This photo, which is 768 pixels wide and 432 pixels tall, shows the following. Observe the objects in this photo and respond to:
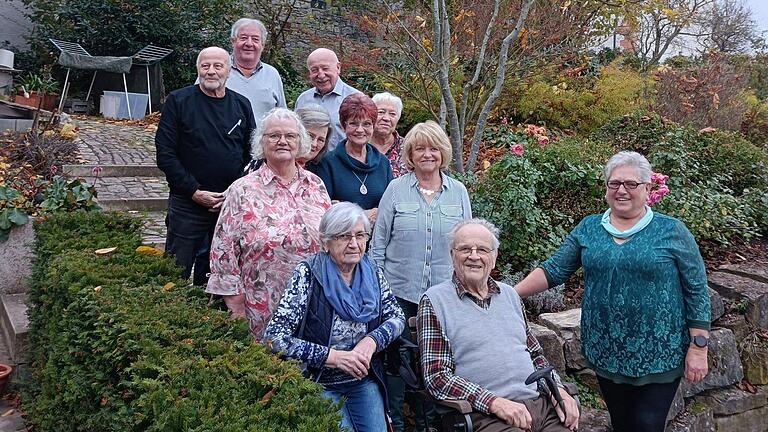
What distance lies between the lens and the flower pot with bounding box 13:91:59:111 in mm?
10774

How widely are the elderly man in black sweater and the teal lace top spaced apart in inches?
75.8

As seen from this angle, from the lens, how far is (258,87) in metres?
3.97

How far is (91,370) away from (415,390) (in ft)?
4.26

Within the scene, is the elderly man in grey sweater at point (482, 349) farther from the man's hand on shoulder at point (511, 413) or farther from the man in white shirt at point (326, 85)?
the man in white shirt at point (326, 85)

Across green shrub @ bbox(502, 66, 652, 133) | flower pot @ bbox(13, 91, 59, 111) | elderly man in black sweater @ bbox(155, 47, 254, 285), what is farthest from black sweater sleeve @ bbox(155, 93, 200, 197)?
flower pot @ bbox(13, 91, 59, 111)

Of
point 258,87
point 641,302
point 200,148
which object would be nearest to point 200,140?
point 200,148

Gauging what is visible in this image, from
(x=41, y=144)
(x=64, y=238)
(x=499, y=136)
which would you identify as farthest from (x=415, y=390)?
(x=499, y=136)

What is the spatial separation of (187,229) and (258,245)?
0.87 meters

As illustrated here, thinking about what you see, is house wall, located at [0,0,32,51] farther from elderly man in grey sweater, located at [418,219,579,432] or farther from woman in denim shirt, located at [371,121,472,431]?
elderly man in grey sweater, located at [418,219,579,432]

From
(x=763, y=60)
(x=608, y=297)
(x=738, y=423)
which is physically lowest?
(x=738, y=423)

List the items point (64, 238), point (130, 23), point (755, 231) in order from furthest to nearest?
point (130, 23)
point (755, 231)
point (64, 238)

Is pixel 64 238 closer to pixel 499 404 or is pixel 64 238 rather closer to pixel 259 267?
pixel 259 267

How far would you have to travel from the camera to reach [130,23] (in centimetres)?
1230

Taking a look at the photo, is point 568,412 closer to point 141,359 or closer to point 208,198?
point 141,359
